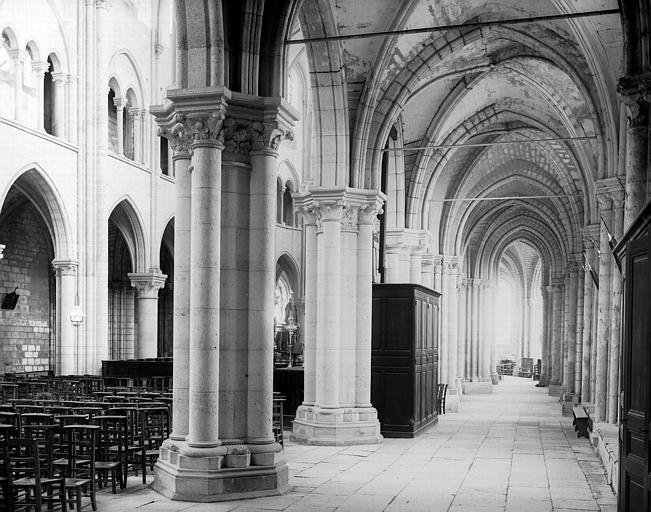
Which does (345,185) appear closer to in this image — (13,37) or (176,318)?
(176,318)

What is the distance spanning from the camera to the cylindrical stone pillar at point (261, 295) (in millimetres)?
9758

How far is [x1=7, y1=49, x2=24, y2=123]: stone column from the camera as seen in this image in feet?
71.6

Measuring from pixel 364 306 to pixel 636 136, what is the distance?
6.65 metres

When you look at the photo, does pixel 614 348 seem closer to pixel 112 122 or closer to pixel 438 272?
pixel 438 272

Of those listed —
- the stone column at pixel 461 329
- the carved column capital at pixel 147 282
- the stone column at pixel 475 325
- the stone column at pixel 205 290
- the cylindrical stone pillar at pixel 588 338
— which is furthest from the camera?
the stone column at pixel 475 325

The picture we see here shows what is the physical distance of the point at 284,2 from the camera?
10273 millimetres

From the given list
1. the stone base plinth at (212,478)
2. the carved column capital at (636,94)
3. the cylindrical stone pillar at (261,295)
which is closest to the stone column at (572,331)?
the carved column capital at (636,94)

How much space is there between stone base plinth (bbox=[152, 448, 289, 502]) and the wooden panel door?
13.5ft

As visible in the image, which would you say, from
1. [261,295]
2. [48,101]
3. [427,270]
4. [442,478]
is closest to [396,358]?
[442,478]

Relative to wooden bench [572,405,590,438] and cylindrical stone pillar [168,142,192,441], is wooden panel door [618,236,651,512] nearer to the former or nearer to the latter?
cylindrical stone pillar [168,142,192,441]

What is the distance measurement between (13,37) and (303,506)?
17.1 meters

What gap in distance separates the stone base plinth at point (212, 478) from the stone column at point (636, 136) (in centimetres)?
494

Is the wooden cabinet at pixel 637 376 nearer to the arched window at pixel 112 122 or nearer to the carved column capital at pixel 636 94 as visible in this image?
the carved column capital at pixel 636 94

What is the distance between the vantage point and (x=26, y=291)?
2733 cm
